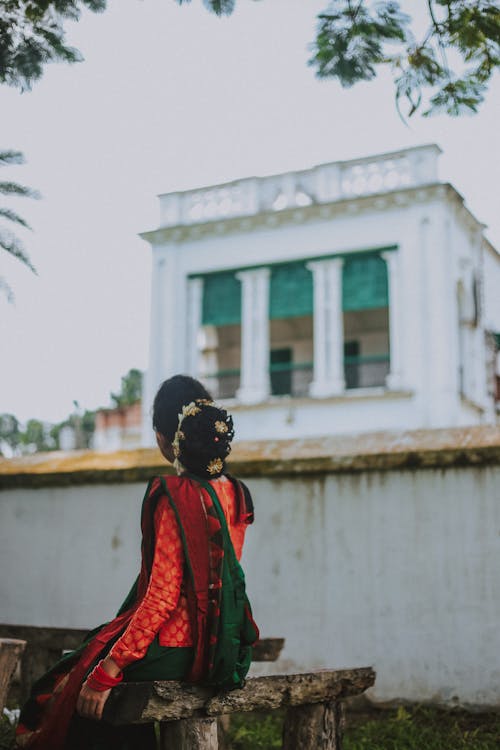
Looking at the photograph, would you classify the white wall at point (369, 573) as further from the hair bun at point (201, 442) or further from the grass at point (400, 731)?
the hair bun at point (201, 442)

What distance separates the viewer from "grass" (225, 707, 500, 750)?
4.53 m

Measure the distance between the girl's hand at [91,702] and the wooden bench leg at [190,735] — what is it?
30 centimetres

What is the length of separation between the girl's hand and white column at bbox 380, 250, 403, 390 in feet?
54.8

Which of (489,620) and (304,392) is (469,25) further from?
(304,392)

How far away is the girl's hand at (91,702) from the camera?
2.64 m

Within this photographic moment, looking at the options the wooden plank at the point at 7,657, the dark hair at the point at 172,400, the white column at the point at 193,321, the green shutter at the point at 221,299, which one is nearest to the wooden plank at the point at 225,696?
the wooden plank at the point at 7,657

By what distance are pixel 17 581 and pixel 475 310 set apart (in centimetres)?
1581

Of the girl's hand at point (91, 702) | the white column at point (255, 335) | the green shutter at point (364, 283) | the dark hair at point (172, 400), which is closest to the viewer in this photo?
the girl's hand at point (91, 702)

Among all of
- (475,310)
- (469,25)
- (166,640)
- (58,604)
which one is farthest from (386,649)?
(475,310)

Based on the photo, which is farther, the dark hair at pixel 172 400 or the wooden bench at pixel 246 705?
the dark hair at pixel 172 400

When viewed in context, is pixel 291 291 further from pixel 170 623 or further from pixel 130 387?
pixel 130 387

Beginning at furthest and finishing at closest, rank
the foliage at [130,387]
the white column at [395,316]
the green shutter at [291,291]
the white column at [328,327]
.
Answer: the foliage at [130,387], the green shutter at [291,291], the white column at [328,327], the white column at [395,316]

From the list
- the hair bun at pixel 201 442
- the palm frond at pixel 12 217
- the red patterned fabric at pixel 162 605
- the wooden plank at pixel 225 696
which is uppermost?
the palm frond at pixel 12 217

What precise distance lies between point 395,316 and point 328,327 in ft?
5.30
